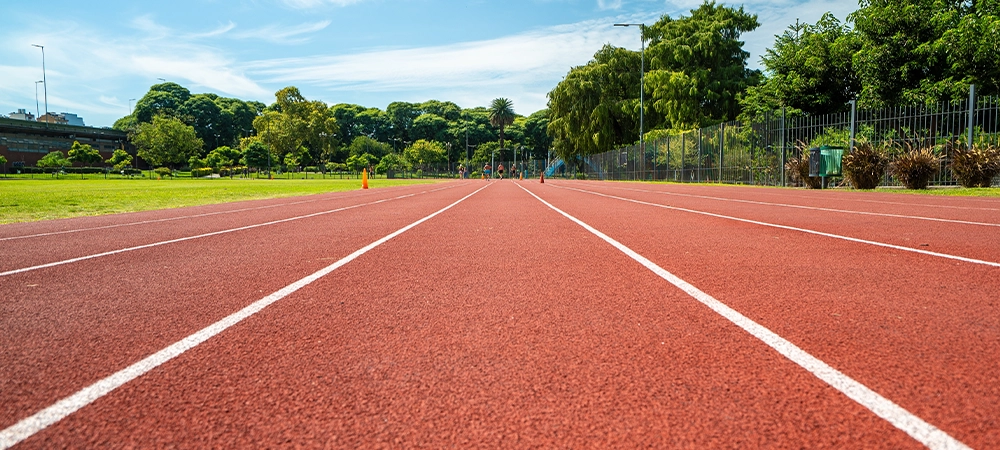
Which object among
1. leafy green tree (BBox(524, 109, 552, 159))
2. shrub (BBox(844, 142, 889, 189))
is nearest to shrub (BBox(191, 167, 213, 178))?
leafy green tree (BBox(524, 109, 552, 159))

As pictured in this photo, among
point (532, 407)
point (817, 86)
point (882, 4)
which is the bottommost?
point (532, 407)

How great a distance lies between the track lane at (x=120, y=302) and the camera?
91.9 inches

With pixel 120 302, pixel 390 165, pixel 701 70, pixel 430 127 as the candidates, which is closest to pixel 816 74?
pixel 701 70

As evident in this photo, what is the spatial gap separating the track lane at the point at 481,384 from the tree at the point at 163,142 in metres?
86.4

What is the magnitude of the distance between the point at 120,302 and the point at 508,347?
2.52 meters

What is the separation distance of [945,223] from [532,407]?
7.51m

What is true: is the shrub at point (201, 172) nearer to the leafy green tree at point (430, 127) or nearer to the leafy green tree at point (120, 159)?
the leafy green tree at point (120, 159)

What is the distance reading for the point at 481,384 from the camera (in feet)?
7.11

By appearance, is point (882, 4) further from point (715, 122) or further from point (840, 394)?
point (840, 394)

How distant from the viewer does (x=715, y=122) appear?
38.7m

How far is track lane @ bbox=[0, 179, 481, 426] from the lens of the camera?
7.66ft

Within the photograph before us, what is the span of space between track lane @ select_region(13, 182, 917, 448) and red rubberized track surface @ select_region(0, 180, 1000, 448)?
0.03ft

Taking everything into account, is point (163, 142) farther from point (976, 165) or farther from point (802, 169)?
point (976, 165)

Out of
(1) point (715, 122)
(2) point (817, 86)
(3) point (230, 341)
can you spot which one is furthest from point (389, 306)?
(1) point (715, 122)
